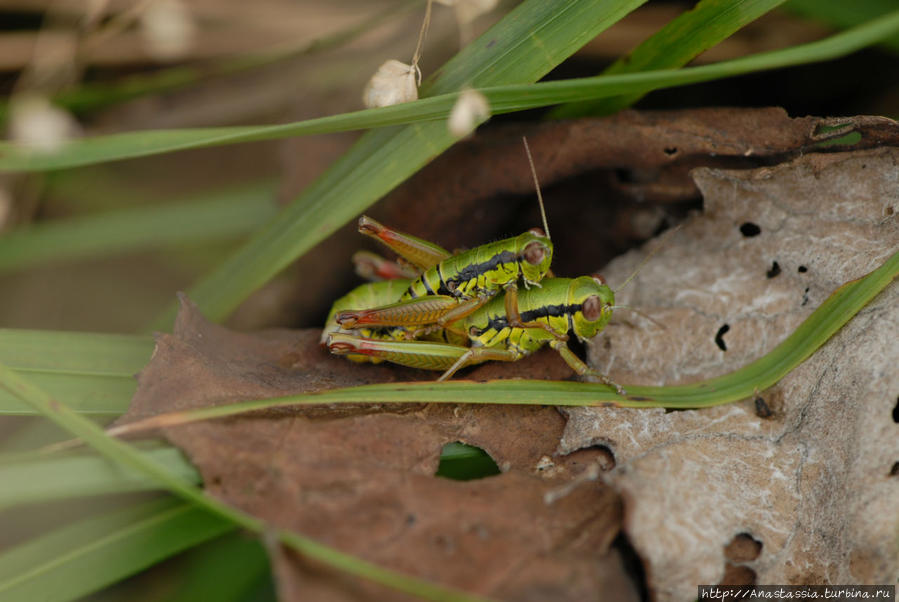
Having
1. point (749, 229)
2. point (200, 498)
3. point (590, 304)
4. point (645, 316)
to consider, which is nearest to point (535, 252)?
point (590, 304)

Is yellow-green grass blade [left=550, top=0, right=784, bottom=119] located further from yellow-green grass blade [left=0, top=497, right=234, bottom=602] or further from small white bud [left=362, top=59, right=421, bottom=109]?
yellow-green grass blade [left=0, top=497, right=234, bottom=602]

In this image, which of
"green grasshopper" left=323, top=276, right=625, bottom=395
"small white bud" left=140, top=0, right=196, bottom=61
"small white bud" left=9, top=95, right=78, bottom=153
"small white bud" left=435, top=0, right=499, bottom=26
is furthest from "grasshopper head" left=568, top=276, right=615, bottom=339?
"small white bud" left=140, top=0, right=196, bottom=61

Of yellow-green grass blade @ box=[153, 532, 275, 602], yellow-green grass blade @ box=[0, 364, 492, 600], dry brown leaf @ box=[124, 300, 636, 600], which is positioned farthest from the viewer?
yellow-green grass blade @ box=[153, 532, 275, 602]

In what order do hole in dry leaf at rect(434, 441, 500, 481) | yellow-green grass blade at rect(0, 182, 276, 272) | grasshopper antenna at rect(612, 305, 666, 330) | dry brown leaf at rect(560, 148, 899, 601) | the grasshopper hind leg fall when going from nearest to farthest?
dry brown leaf at rect(560, 148, 899, 601), hole in dry leaf at rect(434, 441, 500, 481), the grasshopper hind leg, grasshopper antenna at rect(612, 305, 666, 330), yellow-green grass blade at rect(0, 182, 276, 272)

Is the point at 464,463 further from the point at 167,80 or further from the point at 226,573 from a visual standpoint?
the point at 167,80

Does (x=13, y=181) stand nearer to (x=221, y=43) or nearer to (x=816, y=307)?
(x=221, y=43)

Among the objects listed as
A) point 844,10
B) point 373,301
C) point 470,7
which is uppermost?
point 844,10

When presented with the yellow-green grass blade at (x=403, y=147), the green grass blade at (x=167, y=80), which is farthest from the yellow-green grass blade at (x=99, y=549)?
the green grass blade at (x=167, y=80)

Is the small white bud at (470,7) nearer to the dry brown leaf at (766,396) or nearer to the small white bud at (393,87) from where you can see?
the small white bud at (393,87)

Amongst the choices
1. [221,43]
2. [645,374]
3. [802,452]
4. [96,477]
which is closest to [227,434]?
[96,477]
